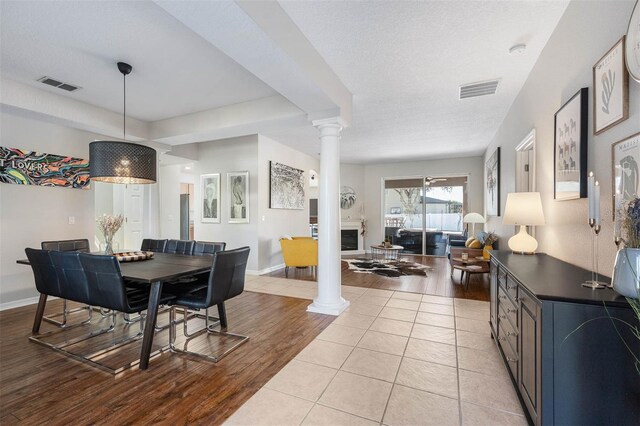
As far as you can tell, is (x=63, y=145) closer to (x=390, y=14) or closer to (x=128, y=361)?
(x=128, y=361)

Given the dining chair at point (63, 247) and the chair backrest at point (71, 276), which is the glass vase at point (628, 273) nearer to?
the chair backrest at point (71, 276)

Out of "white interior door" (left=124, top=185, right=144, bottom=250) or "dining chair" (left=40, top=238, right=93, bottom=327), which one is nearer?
"dining chair" (left=40, top=238, right=93, bottom=327)

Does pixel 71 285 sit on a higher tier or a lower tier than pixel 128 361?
higher

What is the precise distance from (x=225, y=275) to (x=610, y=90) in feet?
9.40

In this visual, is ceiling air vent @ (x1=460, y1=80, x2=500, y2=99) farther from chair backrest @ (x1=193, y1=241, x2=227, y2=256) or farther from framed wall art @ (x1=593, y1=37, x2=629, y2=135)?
chair backrest @ (x1=193, y1=241, x2=227, y2=256)

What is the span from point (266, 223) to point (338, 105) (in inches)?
126

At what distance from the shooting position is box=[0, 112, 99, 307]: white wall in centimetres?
367

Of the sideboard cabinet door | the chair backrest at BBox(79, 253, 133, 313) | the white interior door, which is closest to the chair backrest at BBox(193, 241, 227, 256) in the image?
the chair backrest at BBox(79, 253, 133, 313)

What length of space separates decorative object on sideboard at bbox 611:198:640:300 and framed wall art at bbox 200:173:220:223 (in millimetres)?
5893

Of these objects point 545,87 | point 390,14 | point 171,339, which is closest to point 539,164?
point 545,87

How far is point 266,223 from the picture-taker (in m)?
5.85

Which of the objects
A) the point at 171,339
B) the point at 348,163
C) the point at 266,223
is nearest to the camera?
the point at 171,339

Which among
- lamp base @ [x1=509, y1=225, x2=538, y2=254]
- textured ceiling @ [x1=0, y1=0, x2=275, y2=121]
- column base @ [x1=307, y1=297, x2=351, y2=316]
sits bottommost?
column base @ [x1=307, y1=297, x2=351, y2=316]

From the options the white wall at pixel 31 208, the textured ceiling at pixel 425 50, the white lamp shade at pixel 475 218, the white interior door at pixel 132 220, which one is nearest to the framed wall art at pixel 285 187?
the textured ceiling at pixel 425 50
